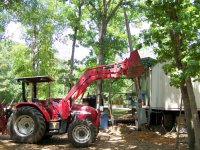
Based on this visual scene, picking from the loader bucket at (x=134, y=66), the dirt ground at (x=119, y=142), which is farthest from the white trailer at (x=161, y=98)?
the loader bucket at (x=134, y=66)

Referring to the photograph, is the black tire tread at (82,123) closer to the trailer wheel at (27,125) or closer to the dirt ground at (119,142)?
the dirt ground at (119,142)

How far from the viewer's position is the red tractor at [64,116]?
11.4 meters

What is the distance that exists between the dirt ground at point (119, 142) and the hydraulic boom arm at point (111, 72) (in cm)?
190

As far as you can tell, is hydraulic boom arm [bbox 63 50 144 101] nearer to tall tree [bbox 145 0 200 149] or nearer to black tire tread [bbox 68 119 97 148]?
black tire tread [bbox 68 119 97 148]

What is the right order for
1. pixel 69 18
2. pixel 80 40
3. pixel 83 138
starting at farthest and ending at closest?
pixel 80 40 < pixel 69 18 < pixel 83 138

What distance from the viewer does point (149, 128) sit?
1634cm

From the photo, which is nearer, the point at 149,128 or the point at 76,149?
the point at 76,149

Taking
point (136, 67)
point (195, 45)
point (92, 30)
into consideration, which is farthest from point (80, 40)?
point (195, 45)

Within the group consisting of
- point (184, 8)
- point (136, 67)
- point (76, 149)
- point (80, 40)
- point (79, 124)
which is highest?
point (80, 40)

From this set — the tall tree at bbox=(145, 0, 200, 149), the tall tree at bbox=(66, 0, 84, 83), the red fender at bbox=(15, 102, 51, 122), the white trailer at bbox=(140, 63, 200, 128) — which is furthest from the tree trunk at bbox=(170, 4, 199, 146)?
A: the tall tree at bbox=(66, 0, 84, 83)

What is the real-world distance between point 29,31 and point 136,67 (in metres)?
14.5

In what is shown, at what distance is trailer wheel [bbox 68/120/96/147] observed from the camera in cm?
1131

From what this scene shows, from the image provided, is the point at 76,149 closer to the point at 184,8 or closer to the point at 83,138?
the point at 83,138

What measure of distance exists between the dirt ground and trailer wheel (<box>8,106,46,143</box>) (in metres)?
0.30
